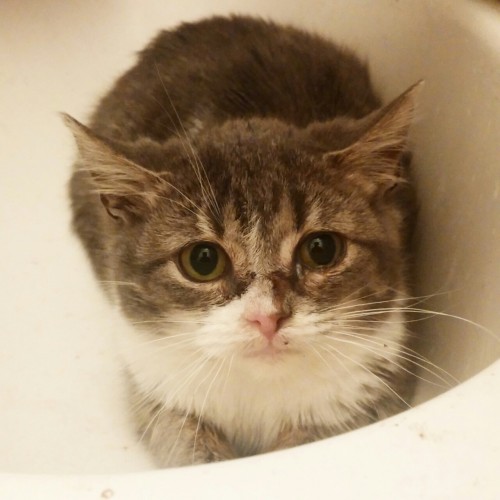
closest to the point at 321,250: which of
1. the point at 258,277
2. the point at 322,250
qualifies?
the point at 322,250

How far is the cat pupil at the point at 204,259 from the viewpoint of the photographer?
0.88 metres

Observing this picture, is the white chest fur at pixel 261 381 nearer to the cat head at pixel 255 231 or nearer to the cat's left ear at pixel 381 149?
the cat head at pixel 255 231

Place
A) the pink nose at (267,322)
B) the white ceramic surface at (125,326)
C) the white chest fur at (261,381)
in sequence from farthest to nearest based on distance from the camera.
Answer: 1. the white chest fur at (261,381)
2. the pink nose at (267,322)
3. the white ceramic surface at (125,326)

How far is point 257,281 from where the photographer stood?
2.76 ft

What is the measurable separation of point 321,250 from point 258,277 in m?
0.11

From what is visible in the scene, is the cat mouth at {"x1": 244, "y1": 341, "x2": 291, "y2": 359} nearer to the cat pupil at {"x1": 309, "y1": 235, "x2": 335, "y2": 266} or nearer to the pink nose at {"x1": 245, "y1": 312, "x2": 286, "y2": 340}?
the pink nose at {"x1": 245, "y1": 312, "x2": 286, "y2": 340}

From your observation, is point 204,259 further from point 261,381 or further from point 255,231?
point 261,381

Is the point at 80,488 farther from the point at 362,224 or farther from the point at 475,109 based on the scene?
the point at 475,109

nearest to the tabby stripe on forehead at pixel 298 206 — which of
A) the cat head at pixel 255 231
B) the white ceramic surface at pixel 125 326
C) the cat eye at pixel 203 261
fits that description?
the cat head at pixel 255 231

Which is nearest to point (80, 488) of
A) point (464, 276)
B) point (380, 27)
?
point (464, 276)

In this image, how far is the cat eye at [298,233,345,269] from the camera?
885 mm

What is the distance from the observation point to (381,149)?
93 cm

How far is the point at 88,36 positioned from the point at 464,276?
118 centimetres

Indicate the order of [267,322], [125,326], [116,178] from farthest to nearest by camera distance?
1. [125,326]
2. [116,178]
3. [267,322]
